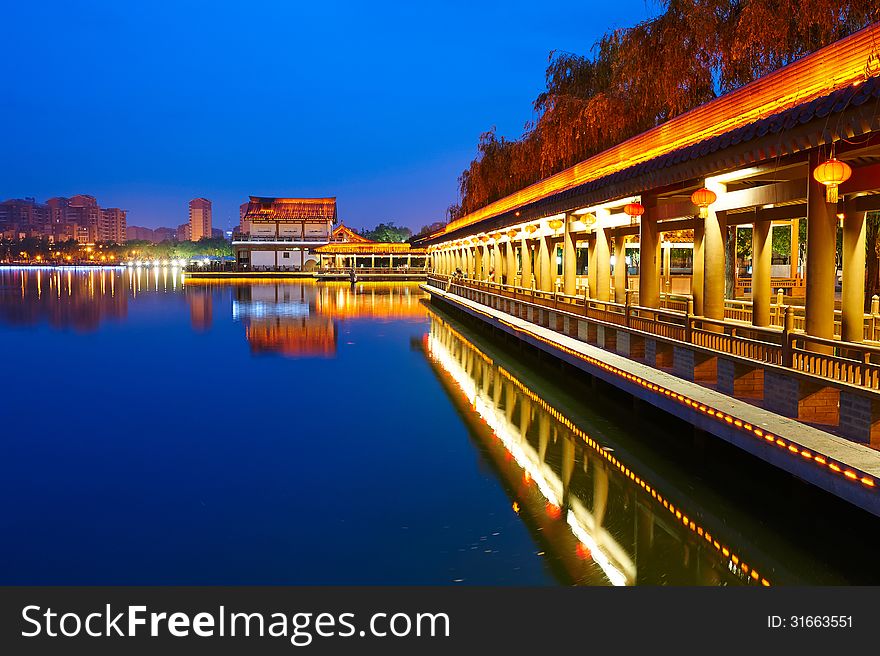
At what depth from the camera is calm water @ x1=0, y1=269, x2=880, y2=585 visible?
18.6ft

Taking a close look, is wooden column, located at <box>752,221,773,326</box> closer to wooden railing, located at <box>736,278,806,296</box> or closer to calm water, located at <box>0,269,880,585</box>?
calm water, located at <box>0,269,880,585</box>

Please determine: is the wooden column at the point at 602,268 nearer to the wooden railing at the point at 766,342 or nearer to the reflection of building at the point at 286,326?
the wooden railing at the point at 766,342

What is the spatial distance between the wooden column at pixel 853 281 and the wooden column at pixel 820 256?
5.05 feet

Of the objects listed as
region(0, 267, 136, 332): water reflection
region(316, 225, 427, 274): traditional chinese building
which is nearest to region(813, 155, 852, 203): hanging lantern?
region(0, 267, 136, 332): water reflection

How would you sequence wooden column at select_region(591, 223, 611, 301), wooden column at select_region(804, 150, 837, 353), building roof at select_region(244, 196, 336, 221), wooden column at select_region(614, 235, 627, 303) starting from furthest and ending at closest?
1. building roof at select_region(244, 196, 336, 221)
2. wooden column at select_region(614, 235, 627, 303)
3. wooden column at select_region(591, 223, 611, 301)
4. wooden column at select_region(804, 150, 837, 353)

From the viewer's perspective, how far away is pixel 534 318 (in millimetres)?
17516

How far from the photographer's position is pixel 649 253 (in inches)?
473

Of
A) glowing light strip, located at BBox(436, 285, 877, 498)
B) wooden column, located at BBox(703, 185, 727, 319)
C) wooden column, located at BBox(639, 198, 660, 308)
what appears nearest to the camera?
glowing light strip, located at BBox(436, 285, 877, 498)

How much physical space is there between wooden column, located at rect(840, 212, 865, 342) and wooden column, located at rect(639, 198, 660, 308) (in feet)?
10.4

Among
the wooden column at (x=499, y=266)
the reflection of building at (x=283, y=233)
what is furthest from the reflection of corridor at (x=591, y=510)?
the reflection of building at (x=283, y=233)

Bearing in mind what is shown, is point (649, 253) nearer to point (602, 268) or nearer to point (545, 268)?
point (602, 268)

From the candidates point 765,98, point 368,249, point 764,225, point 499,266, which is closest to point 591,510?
point 765,98

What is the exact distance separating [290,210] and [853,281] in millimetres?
71467

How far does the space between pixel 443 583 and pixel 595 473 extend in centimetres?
331
